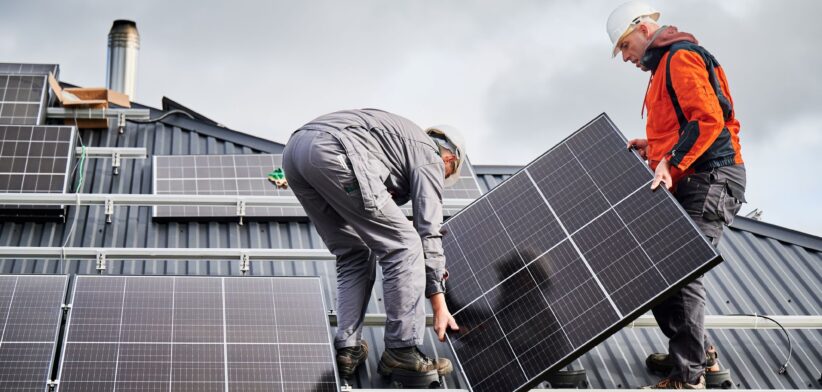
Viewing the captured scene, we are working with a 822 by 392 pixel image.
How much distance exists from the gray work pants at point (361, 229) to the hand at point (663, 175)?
5.74 feet

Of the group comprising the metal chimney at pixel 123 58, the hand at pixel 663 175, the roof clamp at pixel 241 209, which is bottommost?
the hand at pixel 663 175

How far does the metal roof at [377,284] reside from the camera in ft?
29.2

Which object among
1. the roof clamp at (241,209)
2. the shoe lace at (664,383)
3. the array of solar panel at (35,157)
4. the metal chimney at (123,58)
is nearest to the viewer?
the shoe lace at (664,383)

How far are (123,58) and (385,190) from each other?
1409cm

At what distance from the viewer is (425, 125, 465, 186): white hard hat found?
796cm

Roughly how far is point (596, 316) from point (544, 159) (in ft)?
5.44

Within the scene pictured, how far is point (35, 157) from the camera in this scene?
12.1m

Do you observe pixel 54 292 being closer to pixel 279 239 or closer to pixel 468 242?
pixel 468 242

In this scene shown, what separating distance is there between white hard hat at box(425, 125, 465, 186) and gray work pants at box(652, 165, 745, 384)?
5.50ft

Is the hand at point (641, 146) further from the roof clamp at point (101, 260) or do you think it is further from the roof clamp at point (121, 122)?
the roof clamp at point (121, 122)


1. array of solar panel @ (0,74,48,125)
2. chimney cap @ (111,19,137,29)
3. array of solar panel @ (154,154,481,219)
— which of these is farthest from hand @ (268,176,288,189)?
chimney cap @ (111,19,137,29)

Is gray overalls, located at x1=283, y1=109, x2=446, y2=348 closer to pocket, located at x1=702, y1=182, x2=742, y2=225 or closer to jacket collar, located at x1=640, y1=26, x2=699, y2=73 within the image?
jacket collar, located at x1=640, y1=26, x2=699, y2=73

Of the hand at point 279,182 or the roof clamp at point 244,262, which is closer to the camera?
the roof clamp at point 244,262

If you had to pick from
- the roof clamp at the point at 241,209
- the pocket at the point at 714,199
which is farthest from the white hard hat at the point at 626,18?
the roof clamp at the point at 241,209
